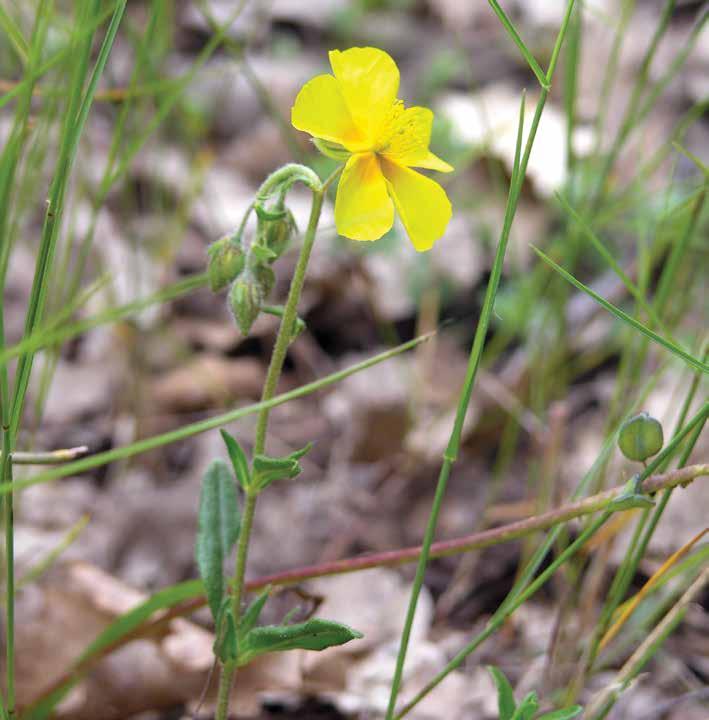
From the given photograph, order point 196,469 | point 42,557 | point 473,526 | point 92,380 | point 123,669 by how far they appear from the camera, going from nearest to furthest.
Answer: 1. point 123,669
2. point 42,557
3. point 473,526
4. point 196,469
5. point 92,380

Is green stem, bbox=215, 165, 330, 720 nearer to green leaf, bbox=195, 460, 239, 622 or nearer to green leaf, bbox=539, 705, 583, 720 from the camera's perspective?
green leaf, bbox=195, 460, 239, 622

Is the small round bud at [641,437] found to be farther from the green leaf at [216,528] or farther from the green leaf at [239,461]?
the green leaf at [216,528]

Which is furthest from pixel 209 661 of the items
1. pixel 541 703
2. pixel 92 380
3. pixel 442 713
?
pixel 92 380

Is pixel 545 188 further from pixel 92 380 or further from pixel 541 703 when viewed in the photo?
pixel 541 703

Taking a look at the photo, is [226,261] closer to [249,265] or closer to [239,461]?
[249,265]

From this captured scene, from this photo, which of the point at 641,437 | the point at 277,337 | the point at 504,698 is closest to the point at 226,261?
the point at 277,337

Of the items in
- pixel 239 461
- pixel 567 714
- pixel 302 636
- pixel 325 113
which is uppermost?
pixel 325 113

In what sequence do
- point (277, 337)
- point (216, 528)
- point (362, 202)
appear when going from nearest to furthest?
point (362, 202) → point (277, 337) → point (216, 528)
